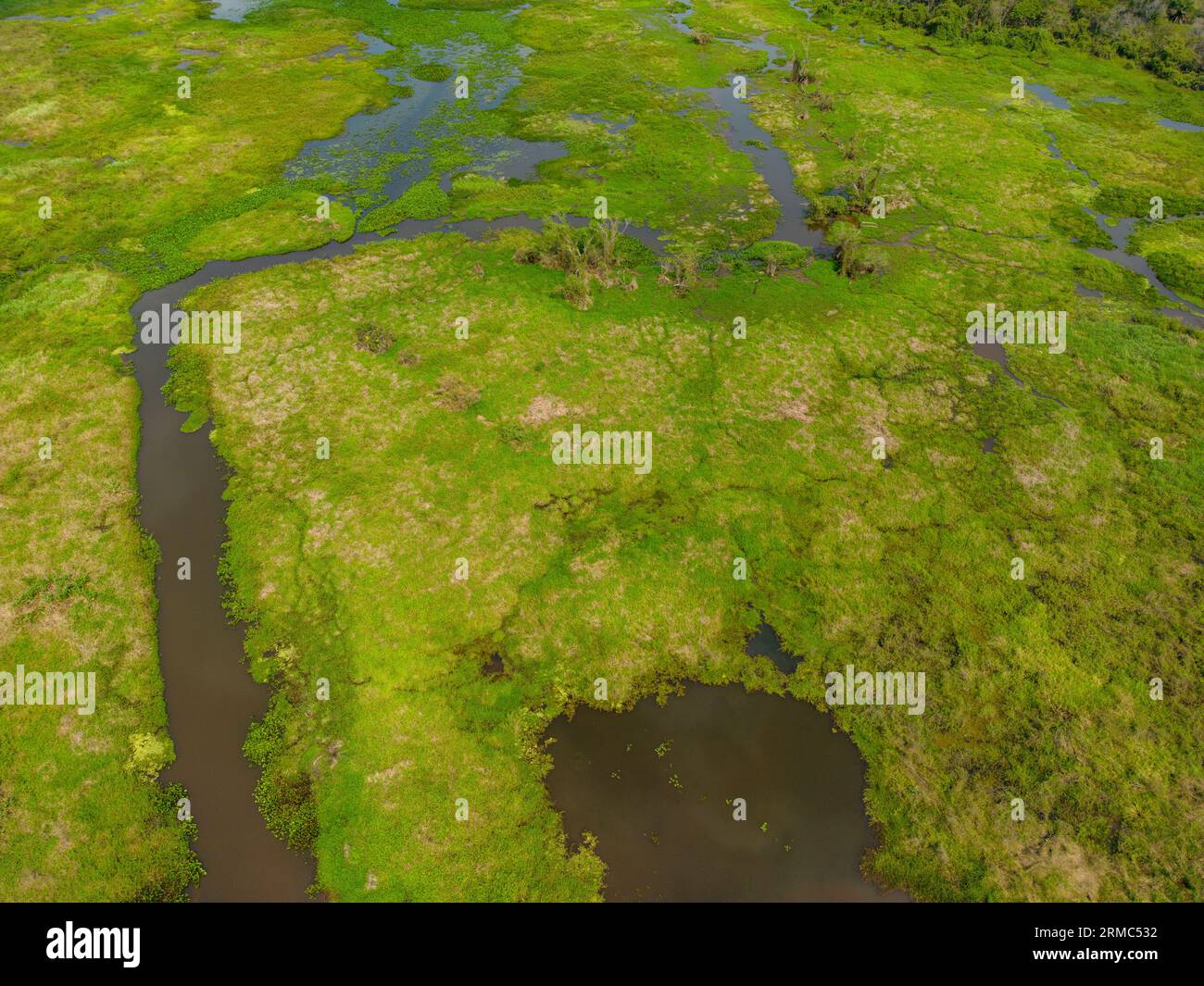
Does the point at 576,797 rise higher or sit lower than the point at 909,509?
lower

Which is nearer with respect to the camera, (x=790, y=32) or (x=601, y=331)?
(x=601, y=331)

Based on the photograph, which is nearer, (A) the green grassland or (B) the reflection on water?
(B) the reflection on water

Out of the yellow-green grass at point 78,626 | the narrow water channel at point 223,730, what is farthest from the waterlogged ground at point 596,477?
the narrow water channel at point 223,730

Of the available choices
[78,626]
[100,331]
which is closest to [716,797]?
[78,626]

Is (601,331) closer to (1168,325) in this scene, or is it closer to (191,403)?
(191,403)

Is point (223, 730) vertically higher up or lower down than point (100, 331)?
lower down

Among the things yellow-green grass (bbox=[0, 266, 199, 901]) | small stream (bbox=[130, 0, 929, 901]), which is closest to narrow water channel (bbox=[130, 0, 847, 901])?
small stream (bbox=[130, 0, 929, 901])

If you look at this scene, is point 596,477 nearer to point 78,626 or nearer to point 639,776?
point 639,776

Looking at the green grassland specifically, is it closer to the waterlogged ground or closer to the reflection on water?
the waterlogged ground
